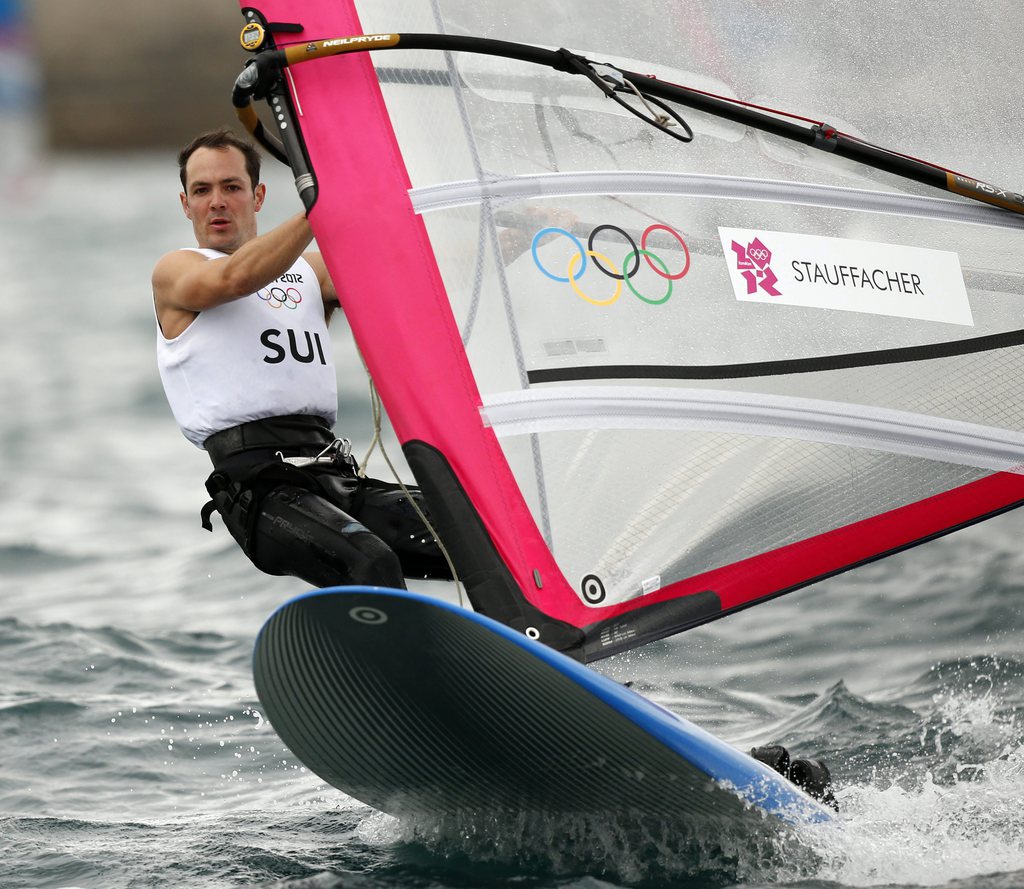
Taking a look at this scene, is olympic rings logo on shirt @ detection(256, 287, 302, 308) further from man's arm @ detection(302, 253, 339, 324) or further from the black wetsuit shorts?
the black wetsuit shorts

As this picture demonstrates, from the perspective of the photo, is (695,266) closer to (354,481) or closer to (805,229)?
(805,229)

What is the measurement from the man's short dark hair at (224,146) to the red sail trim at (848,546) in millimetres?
1416

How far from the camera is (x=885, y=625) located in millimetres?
5480

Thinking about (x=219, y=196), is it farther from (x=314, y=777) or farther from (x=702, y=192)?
(x=314, y=777)

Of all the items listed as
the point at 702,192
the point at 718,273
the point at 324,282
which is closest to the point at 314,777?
the point at 324,282

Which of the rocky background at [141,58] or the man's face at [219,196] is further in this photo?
the rocky background at [141,58]

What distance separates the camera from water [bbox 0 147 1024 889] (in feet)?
10.7

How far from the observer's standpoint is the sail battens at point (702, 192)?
10.6ft

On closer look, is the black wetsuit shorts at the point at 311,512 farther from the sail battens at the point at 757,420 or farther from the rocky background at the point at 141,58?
the rocky background at the point at 141,58

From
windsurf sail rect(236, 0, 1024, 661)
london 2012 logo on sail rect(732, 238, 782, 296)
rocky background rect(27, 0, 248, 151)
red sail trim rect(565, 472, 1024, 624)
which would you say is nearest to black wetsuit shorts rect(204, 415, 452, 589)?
windsurf sail rect(236, 0, 1024, 661)

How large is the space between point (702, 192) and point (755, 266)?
199 millimetres

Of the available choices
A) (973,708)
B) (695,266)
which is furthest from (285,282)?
(973,708)

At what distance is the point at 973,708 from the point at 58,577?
14.4 ft

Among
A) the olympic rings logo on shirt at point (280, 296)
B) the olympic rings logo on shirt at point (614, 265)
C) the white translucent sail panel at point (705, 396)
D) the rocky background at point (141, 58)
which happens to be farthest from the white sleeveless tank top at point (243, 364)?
the rocky background at point (141, 58)
